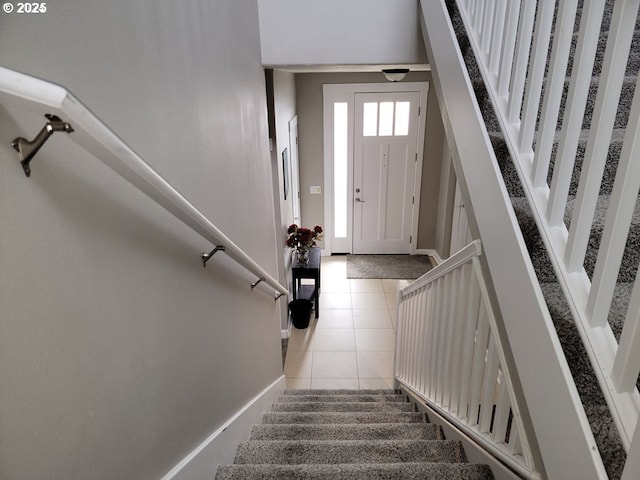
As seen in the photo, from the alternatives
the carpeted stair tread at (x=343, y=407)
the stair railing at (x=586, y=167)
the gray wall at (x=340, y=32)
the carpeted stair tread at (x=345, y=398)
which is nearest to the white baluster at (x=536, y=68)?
the stair railing at (x=586, y=167)

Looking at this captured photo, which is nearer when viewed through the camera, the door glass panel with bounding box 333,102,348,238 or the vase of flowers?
the vase of flowers

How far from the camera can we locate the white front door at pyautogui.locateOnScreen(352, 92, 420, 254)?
6.18 metres

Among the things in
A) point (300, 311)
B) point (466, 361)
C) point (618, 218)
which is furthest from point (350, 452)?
point (300, 311)

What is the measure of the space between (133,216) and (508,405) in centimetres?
136

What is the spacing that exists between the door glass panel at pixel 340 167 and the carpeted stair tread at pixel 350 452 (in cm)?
483

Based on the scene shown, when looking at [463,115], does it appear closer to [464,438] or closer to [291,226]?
[464,438]

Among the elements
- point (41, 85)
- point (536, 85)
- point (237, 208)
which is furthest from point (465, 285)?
point (41, 85)

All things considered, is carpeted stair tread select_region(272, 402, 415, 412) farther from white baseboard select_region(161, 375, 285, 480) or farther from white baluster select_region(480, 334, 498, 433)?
white baluster select_region(480, 334, 498, 433)

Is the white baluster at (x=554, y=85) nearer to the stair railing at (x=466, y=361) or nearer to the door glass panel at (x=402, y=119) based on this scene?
the stair railing at (x=466, y=361)

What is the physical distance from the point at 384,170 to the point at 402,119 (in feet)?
2.49

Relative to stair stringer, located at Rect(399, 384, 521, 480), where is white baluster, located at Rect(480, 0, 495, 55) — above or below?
above

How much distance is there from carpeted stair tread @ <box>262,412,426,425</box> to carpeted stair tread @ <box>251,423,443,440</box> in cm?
21

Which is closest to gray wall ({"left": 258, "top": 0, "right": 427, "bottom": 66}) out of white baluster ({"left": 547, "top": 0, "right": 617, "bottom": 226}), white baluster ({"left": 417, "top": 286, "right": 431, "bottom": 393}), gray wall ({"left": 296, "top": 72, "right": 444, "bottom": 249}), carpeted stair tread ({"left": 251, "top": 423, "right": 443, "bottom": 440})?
white baluster ({"left": 417, "top": 286, "right": 431, "bottom": 393})

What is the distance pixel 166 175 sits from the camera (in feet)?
4.32
